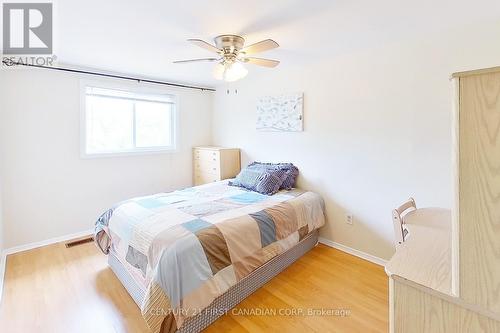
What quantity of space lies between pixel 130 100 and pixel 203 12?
242 centimetres

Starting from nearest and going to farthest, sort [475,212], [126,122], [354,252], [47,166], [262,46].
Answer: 1. [475,212]
2. [262,46]
3. [354,252]
4. [47,166]
5. [126,122]

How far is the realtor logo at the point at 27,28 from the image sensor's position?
175cm

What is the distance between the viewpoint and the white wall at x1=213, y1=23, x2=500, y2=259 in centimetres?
217

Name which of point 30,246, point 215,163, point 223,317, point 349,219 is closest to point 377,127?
point 349,219

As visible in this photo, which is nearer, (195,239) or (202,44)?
(195,239)

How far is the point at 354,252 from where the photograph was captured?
2871mm

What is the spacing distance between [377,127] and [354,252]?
56.1 inches

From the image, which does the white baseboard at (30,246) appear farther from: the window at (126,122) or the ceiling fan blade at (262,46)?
the ceiling fan blade at (262,46)

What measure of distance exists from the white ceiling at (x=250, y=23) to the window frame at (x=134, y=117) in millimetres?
601

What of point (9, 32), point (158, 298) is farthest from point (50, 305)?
point (9, 32)

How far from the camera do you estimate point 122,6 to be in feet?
5.67

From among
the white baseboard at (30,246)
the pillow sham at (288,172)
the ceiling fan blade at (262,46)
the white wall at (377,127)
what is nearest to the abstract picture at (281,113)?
the white wall at (377,127)

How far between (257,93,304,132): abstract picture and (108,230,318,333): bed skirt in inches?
58.4

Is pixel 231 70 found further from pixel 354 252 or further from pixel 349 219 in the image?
pixel 354 252
